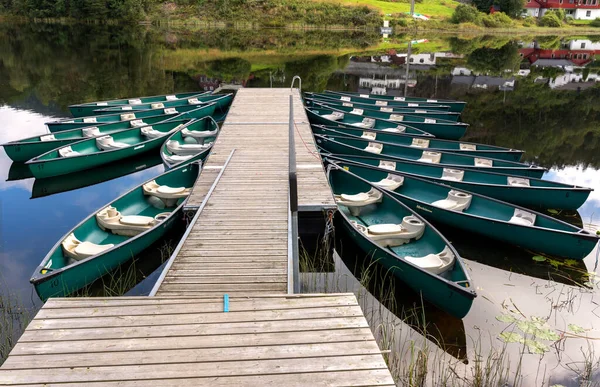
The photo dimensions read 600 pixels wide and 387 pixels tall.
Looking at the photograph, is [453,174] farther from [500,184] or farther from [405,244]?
[405,244]

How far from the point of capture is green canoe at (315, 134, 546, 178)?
15016 mm

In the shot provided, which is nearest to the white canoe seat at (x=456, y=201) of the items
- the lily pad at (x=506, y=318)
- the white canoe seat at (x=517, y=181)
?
the white canoe seat at (x=517, y=181)

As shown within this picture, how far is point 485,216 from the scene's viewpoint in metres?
12.6

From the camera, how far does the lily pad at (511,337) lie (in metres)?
8.73

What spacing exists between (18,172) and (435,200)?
15.0 meters

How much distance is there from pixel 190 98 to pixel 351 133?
10.1 m

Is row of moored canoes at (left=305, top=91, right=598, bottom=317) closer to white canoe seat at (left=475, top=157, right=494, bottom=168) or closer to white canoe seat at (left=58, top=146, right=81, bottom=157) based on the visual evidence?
Answer: white canoe seat at (left=475, top=157, right=494, bottom=168)

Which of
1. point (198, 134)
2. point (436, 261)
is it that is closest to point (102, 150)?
point (198, 134)

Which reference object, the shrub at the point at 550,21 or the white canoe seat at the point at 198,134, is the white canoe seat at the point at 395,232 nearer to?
the white canoe seat at the point at 198,134

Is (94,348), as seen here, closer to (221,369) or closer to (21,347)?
(21,347)

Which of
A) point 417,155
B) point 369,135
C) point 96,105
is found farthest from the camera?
point 96,105

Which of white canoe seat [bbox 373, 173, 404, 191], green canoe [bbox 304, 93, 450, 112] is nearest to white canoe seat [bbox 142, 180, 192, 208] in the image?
white canoe seat [bbox 373, 173, 404, 191]

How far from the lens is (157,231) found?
1071 cm

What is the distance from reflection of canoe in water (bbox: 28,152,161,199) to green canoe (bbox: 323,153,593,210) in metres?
7.84
